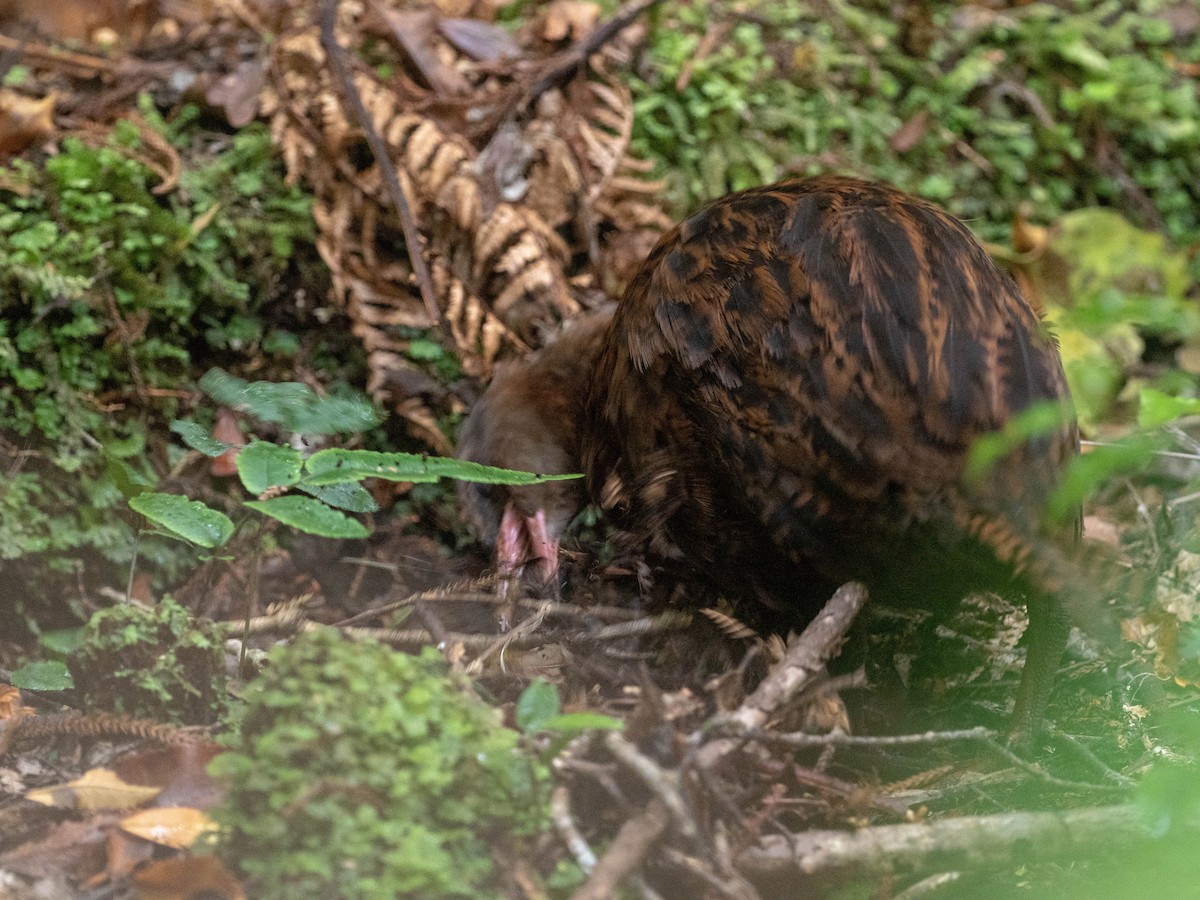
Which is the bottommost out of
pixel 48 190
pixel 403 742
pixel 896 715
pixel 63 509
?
pixel 896 715

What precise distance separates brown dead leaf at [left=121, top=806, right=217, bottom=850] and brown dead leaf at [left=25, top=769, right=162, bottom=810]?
0.06m

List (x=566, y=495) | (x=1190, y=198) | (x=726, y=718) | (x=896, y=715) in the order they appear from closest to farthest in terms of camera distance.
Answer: (x=726, y=718) → (x=896, y=715) → (x=566, y=495) → (x=1190, y=198)

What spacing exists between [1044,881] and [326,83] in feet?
10.7

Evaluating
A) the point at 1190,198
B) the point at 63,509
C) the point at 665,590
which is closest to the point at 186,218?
the point at 63,509

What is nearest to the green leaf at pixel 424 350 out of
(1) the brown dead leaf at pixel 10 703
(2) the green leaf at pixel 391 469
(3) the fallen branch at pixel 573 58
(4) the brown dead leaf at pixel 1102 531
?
(3) the fallen branch at pixel 573 58

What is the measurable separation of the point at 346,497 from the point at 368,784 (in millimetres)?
713

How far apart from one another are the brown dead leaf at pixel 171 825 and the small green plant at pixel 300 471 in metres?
0.50

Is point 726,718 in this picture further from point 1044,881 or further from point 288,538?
point 288,538

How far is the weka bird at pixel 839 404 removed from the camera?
6.41 feet

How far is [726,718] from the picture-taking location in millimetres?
1811

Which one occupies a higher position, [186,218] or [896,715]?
[186,218]

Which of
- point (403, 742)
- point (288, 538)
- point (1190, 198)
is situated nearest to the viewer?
point (403, 742)

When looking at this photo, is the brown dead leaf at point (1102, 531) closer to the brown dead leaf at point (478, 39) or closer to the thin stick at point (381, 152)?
the thin stick at point (381, 152)

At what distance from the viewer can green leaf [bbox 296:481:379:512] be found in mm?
2139
